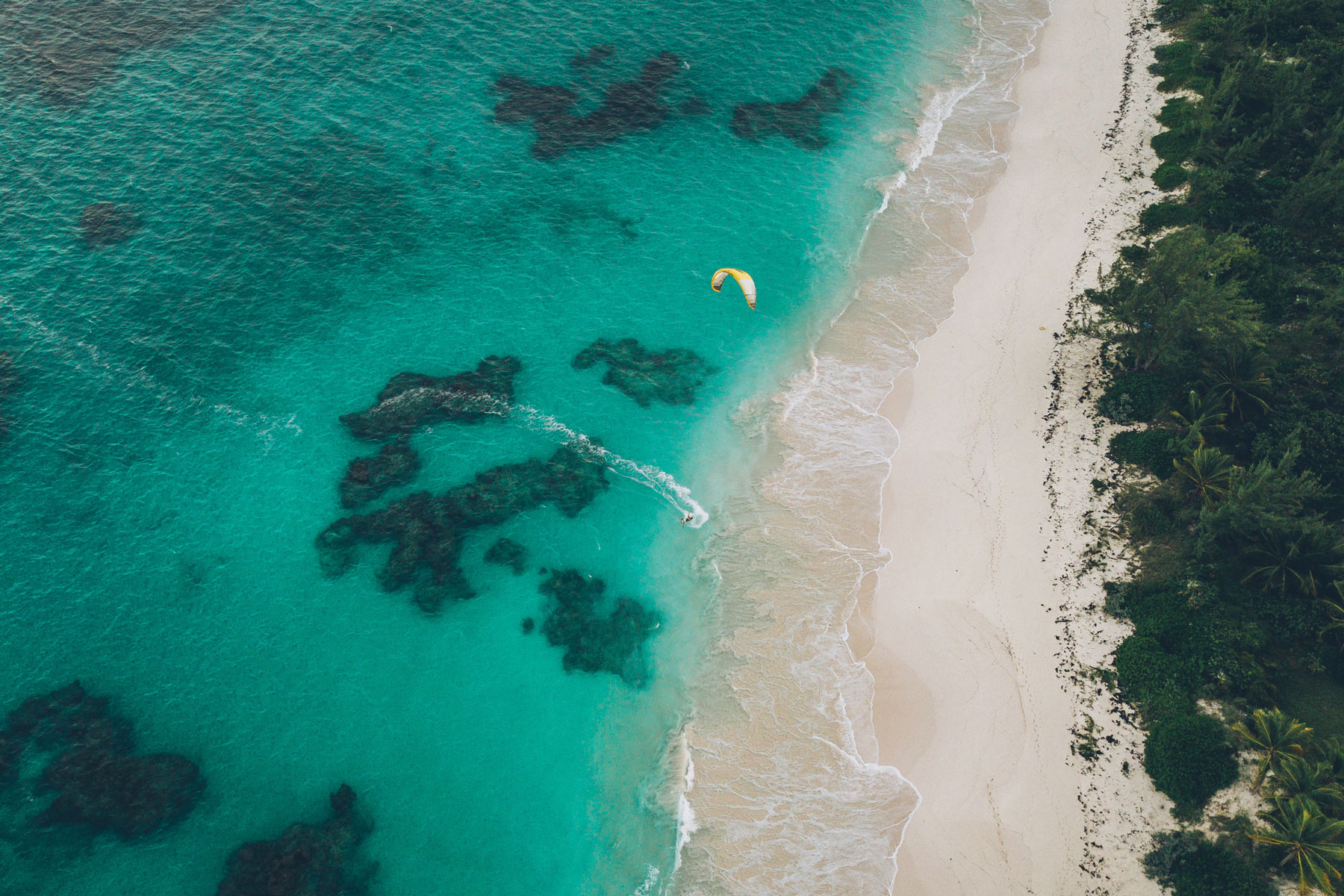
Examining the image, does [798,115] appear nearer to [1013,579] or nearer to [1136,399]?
[1136,399]

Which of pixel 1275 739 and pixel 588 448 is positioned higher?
pixel 1275 739

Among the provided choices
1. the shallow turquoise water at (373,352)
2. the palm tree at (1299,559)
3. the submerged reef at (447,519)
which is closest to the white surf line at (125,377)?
the shallow turquoise water at (373,352)

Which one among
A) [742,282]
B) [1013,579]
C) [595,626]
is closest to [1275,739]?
[1013,579]

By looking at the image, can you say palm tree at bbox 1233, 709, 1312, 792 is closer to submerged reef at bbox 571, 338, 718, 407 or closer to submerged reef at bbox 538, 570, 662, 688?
submerged reef at bbox 538, 570, 662, 688

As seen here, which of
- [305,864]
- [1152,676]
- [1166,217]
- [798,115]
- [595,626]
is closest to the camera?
[305,864]

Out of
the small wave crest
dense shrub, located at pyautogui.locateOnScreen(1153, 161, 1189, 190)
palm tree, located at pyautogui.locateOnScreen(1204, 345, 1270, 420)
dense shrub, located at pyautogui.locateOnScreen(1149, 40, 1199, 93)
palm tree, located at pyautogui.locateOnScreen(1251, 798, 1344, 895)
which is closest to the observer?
palm tree, located at pyautogui.locateOnScreen(1251, 798, 1344, 895)

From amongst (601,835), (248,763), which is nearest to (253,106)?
(248,763)

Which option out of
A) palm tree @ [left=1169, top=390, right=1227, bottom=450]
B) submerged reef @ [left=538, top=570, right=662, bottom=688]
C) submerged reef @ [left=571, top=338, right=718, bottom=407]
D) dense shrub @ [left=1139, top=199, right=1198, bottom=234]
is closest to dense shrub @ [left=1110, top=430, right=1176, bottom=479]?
palm tree @ [left=1169, top=390, right=1227, bottom=450]
